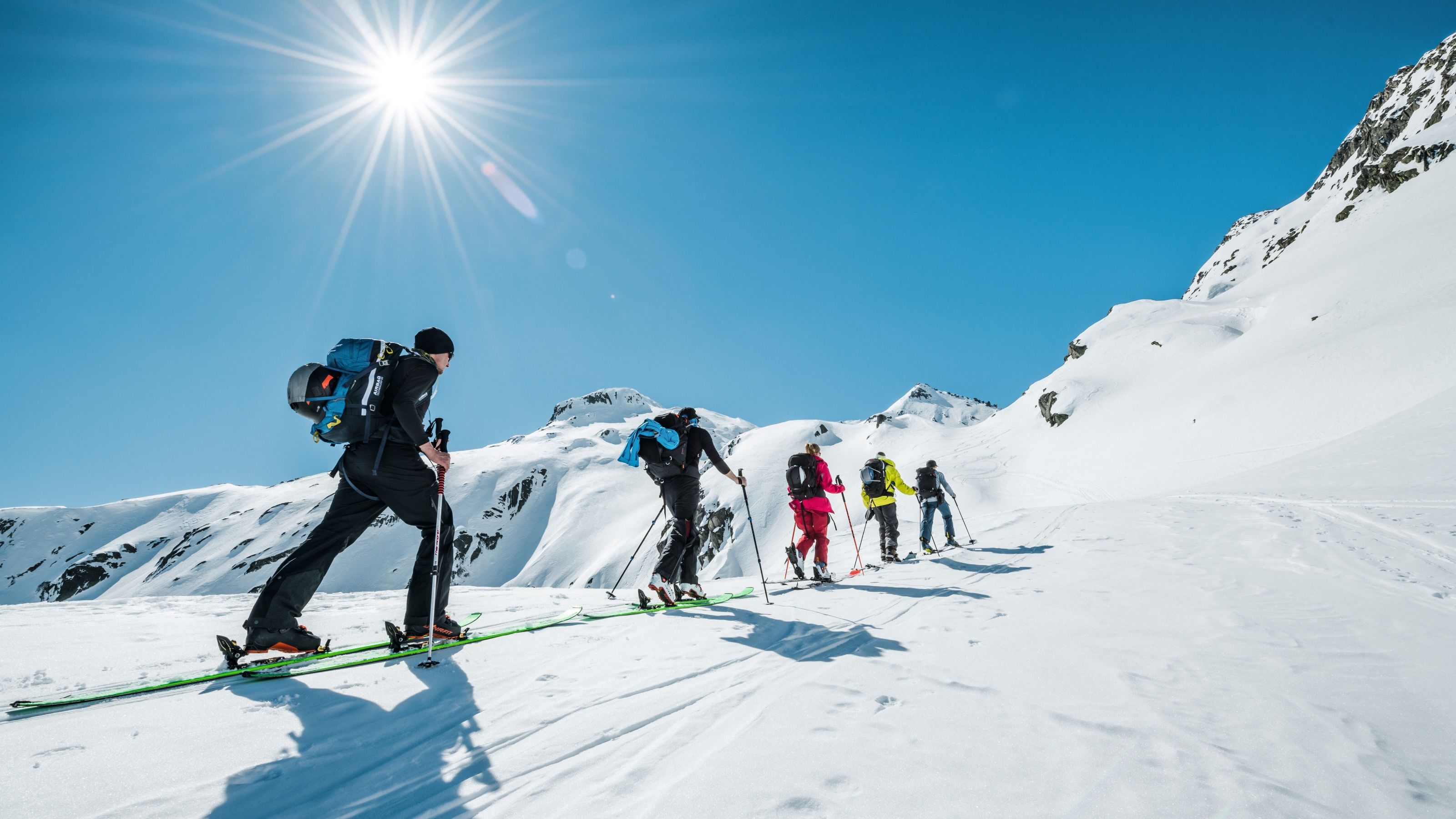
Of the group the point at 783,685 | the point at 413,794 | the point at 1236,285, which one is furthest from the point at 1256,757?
the point at 1236,285

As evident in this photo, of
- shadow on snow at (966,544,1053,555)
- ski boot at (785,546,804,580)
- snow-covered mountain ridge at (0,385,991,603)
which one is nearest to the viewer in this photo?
ski boot at (785,546,804,580)

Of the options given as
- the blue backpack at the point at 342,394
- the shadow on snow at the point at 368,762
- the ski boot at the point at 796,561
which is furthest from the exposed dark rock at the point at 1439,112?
the shadow on snow at the point at 368,762

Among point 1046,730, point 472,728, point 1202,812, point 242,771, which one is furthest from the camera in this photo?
point 472,728

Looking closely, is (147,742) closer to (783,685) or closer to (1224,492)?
(783,685)

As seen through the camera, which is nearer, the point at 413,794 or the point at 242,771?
the point at 413,794

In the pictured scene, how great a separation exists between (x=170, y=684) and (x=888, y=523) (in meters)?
10.5

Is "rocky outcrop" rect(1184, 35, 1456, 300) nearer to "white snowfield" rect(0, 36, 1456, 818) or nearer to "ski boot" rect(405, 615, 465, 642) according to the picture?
"white snowfield" rect(0, 36, 1456, 818)

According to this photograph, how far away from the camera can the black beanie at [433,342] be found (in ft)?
15.5

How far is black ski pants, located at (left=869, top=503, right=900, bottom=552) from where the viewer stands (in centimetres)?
1144

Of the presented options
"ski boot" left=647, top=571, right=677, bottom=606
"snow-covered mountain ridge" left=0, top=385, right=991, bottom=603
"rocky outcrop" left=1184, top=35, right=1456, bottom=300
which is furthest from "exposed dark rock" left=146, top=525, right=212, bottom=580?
"rocky outcrop" left=1184, top=35, right=1456, bottom=300

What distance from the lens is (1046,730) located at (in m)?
2.44

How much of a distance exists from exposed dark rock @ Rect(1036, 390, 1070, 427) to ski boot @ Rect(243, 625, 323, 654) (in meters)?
53.6

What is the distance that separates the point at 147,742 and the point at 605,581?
73.1 meters

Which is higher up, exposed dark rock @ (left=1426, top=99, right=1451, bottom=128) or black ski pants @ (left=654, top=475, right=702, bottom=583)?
exposed dark rock @ (left=1426, top=99, right=1451, bottom=128)
